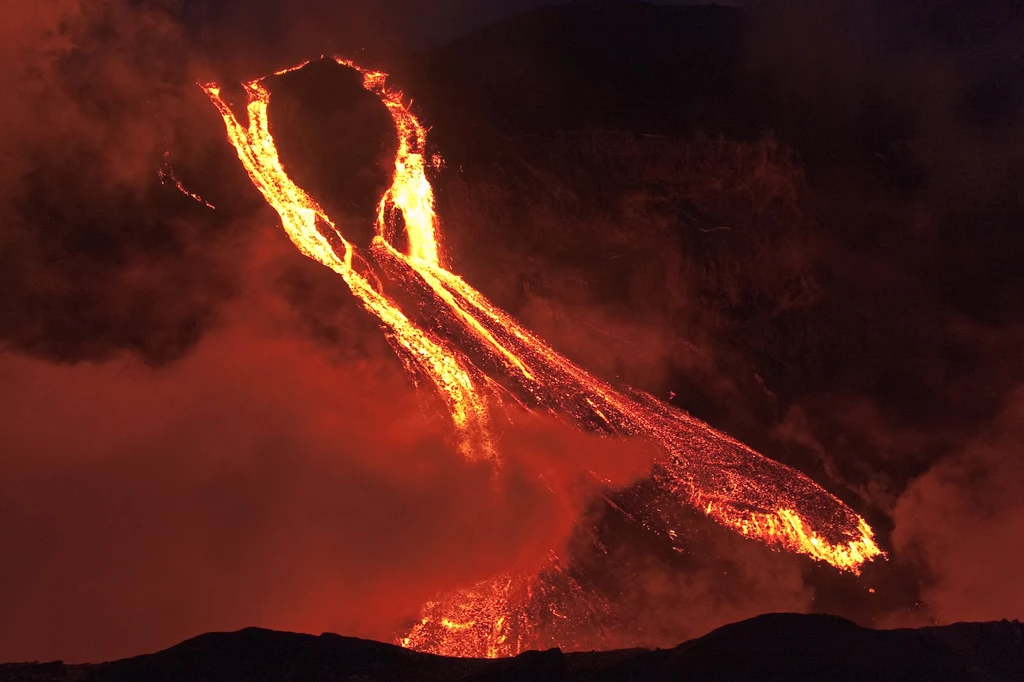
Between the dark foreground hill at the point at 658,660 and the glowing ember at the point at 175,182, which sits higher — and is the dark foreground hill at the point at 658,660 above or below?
below

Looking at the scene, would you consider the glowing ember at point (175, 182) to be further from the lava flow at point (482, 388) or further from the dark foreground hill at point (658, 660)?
the dark foreground hill at point (658, 660)

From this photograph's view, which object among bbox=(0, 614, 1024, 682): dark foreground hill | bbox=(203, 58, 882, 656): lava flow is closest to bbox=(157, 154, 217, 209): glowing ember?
bbox=(203, 58, 882, 656): lava flow

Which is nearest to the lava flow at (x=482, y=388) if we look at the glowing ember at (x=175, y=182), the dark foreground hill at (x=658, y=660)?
the glowing ember at (x=175, y=182)

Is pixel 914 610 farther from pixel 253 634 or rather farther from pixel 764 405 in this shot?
pixel 253 634

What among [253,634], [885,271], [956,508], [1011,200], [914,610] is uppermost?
[1011,200]

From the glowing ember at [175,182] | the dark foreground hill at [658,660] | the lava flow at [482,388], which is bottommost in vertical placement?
the dark foreground hill at [658,660]

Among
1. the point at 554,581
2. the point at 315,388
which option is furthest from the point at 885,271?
the point at 315,388

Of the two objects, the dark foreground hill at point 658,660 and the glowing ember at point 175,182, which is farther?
the glowing ember at point 175,182
